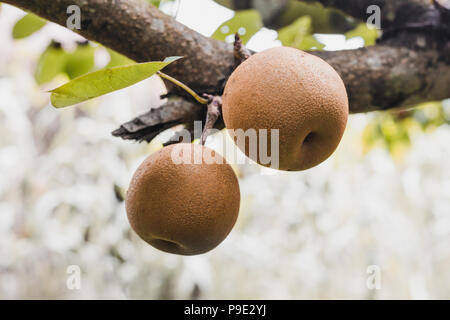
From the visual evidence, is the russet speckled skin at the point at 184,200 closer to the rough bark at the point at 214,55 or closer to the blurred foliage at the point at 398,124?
the rough bark at the point at 214,55

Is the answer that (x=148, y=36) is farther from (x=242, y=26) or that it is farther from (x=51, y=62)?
(x=51, y=62)

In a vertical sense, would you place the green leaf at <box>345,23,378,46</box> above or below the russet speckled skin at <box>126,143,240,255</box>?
above

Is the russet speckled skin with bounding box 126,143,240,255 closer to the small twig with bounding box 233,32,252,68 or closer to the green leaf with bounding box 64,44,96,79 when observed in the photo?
the small twig with bounding box 233,32,252,68

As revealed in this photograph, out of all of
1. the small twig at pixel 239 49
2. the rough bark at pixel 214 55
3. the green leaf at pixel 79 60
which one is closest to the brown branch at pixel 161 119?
the rough bark at pixel 214 55

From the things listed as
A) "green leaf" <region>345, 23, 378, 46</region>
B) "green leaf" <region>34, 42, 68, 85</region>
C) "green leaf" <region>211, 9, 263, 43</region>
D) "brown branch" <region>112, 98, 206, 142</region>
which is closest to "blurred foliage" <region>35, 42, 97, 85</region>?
"green leaf" <region>34, 42, 68, 85</region>
